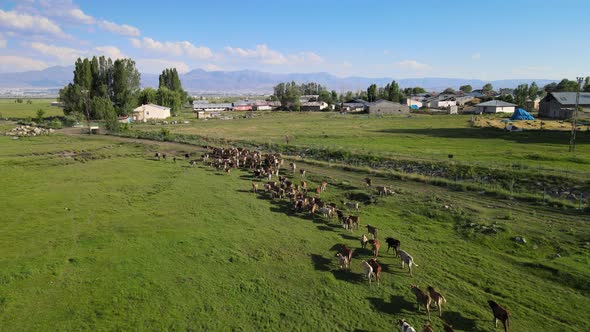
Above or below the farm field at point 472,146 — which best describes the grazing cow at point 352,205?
below

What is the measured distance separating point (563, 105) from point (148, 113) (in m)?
108

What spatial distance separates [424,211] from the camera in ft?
81.0

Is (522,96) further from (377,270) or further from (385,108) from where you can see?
(377,270)

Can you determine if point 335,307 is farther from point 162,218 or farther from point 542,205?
point 542,205

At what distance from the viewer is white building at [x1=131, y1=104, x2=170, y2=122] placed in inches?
3939

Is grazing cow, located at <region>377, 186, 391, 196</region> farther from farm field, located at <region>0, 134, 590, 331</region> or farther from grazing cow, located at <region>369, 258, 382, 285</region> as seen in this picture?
grazing cow, located at <region>369, 258, 382, 285</region>

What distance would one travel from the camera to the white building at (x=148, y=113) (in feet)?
328

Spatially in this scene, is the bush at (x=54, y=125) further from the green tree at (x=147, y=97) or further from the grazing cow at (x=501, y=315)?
the grazing cow at (x=501, y=315)

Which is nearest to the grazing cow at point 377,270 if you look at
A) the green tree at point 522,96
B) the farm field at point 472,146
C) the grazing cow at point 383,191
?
the grazing cow at point 383,191

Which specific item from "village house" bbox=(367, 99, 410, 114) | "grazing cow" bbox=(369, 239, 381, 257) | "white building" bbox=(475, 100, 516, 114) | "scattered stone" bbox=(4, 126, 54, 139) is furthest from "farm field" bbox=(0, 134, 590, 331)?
"village house" bbox=(367, 99, 410, 114)

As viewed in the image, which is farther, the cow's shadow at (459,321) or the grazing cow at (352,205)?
the grazing cow at (352,205)

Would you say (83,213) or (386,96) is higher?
(386,96)

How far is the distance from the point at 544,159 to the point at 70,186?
4837 centimetres

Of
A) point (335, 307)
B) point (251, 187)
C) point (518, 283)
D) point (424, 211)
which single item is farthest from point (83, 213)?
point (518, 283)
